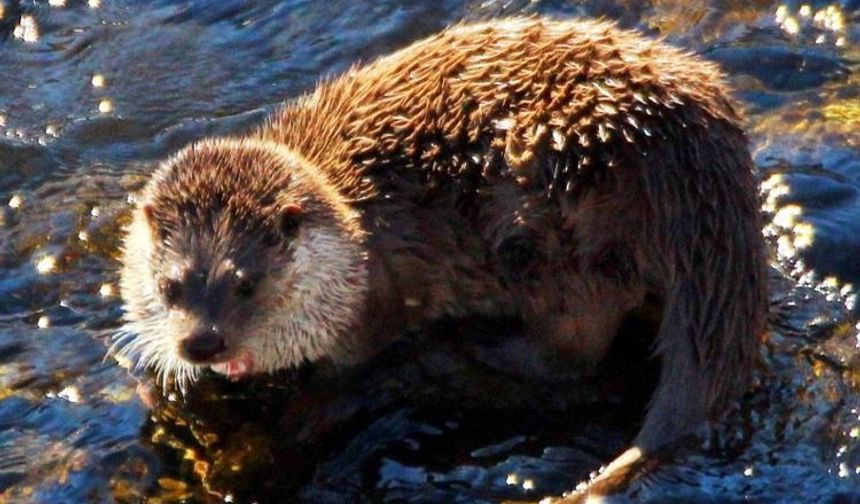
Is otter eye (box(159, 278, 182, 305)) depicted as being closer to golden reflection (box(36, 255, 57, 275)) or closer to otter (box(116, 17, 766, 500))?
otter (box(116, 17, 766, 500))

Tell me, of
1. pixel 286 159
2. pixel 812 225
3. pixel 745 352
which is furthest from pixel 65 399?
pixel 812 225

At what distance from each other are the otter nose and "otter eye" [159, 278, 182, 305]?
0.16 metres

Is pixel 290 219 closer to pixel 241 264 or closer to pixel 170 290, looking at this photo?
pixel 241 264

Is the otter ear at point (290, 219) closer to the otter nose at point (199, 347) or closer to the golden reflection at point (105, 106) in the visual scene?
the otter nose at point (199, 347)

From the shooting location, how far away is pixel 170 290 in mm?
3668

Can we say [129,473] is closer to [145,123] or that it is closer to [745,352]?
[745,352]

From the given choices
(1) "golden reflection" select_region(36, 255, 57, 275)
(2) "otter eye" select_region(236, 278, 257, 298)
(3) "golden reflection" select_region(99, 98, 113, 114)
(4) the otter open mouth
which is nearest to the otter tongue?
(4) the otter open mouth

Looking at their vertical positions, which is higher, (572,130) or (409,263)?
(572,130)

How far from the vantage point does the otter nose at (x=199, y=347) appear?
3527mm

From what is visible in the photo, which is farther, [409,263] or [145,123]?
[145,123]

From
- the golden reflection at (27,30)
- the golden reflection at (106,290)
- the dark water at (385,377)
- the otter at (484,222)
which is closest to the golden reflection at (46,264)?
the dark water at (385,377)

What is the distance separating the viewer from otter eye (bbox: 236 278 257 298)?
145 inches

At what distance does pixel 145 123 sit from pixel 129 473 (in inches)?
71.3

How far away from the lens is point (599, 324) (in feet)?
12.2
